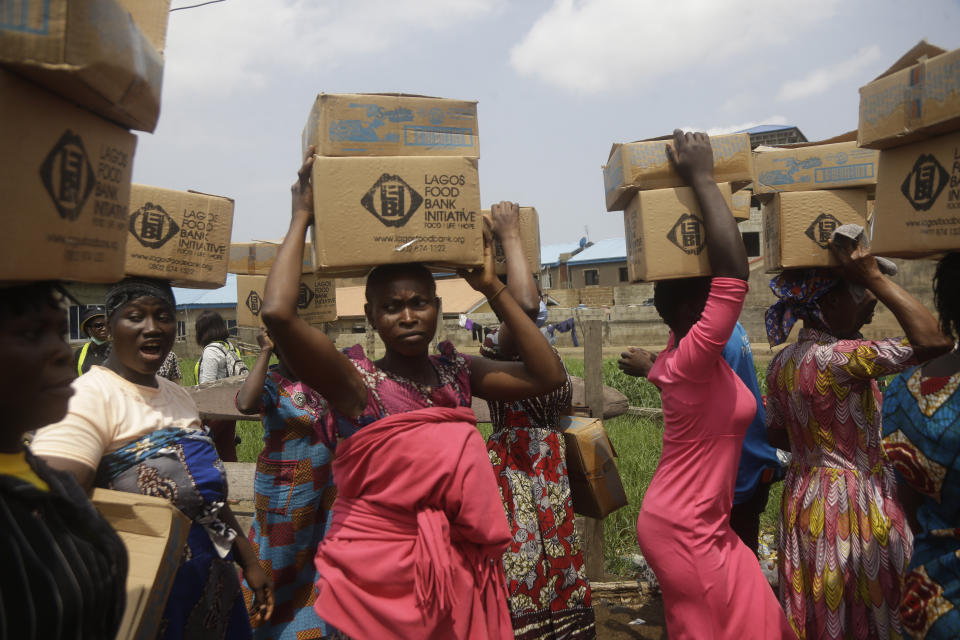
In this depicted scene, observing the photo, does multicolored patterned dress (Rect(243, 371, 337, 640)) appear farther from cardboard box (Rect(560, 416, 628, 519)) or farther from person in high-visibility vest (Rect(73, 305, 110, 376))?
person in high-visibility vest (Rect(73, 305, 110, 376))

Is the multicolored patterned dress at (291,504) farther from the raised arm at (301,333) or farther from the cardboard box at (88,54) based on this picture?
the cardboard box at (88,54)

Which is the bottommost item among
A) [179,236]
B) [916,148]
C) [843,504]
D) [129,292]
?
[843,504]

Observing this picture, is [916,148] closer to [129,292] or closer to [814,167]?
[814,167]

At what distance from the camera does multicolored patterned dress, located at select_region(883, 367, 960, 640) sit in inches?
66.6

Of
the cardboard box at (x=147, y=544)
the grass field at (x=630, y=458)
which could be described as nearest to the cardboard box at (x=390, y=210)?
the cardboard box at (x=147, y=544)

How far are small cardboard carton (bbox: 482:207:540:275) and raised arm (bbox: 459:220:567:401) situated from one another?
0.91ft

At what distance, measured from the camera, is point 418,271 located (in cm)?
211

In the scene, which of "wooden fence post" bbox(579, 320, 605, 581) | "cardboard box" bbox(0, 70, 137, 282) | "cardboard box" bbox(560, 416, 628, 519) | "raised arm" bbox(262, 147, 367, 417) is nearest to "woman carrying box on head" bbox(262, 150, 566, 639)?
"raised arm" bbox(262, 147, 367, 417)

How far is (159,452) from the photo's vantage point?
2135 millimetres

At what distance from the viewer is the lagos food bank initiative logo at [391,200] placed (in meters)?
1.94

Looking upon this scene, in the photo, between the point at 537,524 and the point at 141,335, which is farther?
the point at 537,524

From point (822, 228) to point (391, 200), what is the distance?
170 cm

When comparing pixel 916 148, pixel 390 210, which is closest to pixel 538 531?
pixel 390 210

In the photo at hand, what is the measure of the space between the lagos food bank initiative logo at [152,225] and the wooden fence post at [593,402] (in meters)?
2.46
